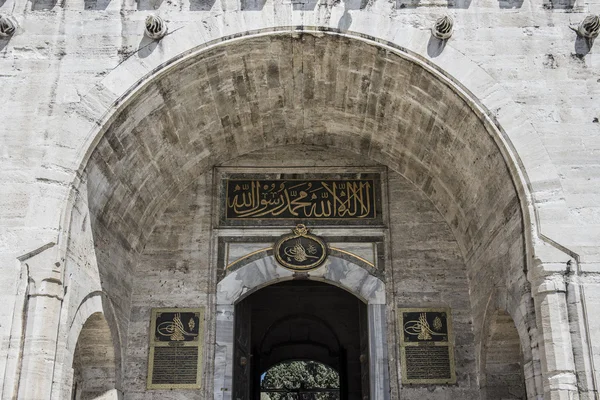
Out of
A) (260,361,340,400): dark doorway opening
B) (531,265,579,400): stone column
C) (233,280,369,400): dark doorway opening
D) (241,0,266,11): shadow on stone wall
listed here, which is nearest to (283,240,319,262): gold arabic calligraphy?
(233,280,369,400): dark doorway opening

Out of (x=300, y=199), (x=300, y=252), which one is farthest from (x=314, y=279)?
(x=300, y=199)

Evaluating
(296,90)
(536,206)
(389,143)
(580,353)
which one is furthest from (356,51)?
(580,353)

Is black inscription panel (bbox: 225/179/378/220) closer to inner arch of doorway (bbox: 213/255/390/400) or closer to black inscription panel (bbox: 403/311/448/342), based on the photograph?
inner arch of doorway (bbox: 213/255/390/400)

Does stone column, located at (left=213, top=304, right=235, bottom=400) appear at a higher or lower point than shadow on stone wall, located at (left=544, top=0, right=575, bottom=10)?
lower

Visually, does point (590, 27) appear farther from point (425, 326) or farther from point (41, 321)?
point (41, 321)

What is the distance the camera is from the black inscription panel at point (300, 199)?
7949mm

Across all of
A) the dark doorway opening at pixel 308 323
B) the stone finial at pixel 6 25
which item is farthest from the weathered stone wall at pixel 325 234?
the stone finial at pixel 6 25

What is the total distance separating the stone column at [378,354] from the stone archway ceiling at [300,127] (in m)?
1.18

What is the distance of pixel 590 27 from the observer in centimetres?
629

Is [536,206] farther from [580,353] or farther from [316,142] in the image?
[316,142]

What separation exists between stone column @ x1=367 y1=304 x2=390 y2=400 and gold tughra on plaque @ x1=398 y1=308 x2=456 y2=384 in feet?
0.59

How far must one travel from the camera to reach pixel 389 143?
7742mm

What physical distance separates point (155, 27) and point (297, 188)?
8.56ft

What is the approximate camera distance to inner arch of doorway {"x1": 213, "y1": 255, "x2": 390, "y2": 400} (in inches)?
287
